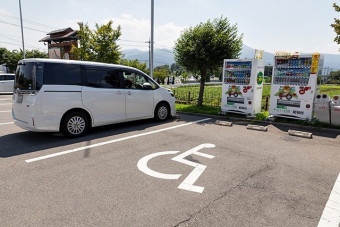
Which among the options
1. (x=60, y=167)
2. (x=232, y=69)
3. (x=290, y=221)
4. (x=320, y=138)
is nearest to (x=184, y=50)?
(x=232, y=69)

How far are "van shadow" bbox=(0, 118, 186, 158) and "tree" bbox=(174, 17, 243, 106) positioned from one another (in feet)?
14.9

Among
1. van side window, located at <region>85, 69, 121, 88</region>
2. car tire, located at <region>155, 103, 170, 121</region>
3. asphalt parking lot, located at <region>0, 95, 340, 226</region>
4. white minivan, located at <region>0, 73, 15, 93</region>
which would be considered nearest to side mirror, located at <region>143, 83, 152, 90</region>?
car tire, located at <region>155, 103, 170, 121</region>

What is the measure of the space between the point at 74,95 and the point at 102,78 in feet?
3.39

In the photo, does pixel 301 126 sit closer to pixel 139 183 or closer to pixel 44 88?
pixel 139 183

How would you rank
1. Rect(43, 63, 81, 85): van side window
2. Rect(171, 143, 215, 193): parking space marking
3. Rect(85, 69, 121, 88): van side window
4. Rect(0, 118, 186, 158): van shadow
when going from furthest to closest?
1. Rect(85, 69, 121, 88): van side window
2. Rect(43, 63, 81, 85): van side window
3. Rect(0, 118, 186, 158): van shadow
4. Rect(171, 143, 215, 193): parking space marking

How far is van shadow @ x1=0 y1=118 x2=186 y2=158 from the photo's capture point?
5174 millimetres

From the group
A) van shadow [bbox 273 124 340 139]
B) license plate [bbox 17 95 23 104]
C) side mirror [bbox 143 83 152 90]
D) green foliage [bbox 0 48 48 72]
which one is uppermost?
green foliage [bbox 0 48 48 72]

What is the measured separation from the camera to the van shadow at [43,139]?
5.17 meters

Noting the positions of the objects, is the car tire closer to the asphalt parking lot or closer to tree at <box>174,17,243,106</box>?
the asphalt parking lot

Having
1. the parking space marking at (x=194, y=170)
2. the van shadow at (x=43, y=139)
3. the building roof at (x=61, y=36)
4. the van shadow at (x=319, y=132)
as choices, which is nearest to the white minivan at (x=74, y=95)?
the van shadow at (x=43, y=139)

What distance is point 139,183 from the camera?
11.8 feet

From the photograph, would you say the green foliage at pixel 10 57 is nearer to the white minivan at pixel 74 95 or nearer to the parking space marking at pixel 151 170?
the white minivan at pixel 74 95

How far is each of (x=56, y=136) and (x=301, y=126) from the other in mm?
7769

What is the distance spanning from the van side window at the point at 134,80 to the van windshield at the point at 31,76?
2460 mm
